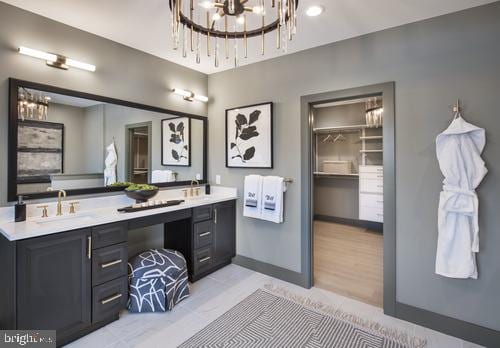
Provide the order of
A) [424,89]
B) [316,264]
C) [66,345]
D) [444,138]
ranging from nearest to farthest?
[66,345]
[444,138]
[424,89]
[316,264]

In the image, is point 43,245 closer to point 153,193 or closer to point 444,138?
point 153,193

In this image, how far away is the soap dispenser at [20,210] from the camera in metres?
1.95

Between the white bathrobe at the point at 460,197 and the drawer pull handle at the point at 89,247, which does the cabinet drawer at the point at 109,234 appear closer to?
A: the drawer pull handle at the point at 89,247

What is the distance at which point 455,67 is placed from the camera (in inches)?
79.7

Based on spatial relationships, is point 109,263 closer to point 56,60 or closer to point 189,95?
point 56,60

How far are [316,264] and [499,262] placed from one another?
1.97 meters

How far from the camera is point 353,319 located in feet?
7.41

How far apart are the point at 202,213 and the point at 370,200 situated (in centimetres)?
355

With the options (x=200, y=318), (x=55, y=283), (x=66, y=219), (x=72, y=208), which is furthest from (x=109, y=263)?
(x=200, y=318)

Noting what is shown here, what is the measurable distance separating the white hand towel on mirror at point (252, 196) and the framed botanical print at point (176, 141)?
2.94 feet

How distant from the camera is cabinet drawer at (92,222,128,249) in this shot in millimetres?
2013

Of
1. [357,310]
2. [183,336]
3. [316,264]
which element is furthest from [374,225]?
[183,336]

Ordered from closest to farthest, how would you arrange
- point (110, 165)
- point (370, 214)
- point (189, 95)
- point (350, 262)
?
point (110, 165)
point (189, 95)
point (350, 262)
point (370, 214)

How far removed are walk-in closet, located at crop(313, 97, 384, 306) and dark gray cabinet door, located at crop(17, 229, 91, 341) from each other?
8.50 ft
